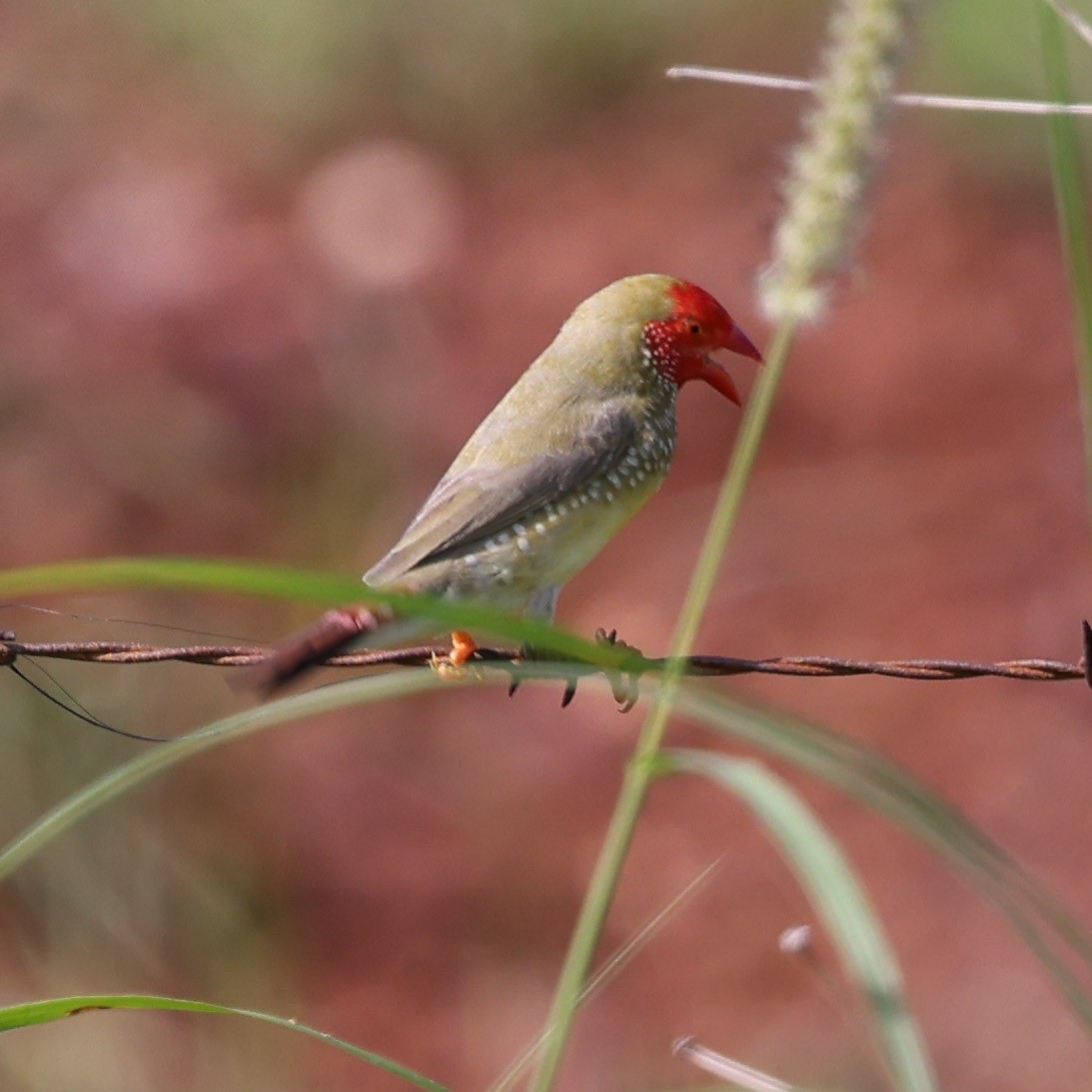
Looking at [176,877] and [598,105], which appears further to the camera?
[598,105]

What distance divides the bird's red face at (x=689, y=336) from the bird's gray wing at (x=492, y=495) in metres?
0.29

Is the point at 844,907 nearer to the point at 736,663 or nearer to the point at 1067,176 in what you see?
the point at 1067,176

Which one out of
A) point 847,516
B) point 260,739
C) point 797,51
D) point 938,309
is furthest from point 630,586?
point 797,51

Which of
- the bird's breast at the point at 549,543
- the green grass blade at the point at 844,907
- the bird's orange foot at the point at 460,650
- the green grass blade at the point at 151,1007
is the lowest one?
the green grass blade at the point at 151,1007

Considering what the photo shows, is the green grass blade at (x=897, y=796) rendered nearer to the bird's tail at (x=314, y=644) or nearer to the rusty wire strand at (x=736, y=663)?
the bird's tail at (x=314, y=644)

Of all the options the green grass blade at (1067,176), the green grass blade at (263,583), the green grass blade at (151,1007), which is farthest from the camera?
the green grass blade at (151,1007)

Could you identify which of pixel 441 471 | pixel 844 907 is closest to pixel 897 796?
pixel 844 907

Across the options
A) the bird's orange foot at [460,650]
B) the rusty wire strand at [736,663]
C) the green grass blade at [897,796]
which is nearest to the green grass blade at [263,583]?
the green grass blade at [897,796]

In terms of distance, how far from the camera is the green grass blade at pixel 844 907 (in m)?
1.56

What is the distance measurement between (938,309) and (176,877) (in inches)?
230

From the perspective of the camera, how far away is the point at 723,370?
4.36 metres

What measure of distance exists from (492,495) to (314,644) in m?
1.50

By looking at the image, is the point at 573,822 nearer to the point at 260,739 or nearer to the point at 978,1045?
the point at 260,739

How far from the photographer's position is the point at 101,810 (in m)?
6.01
